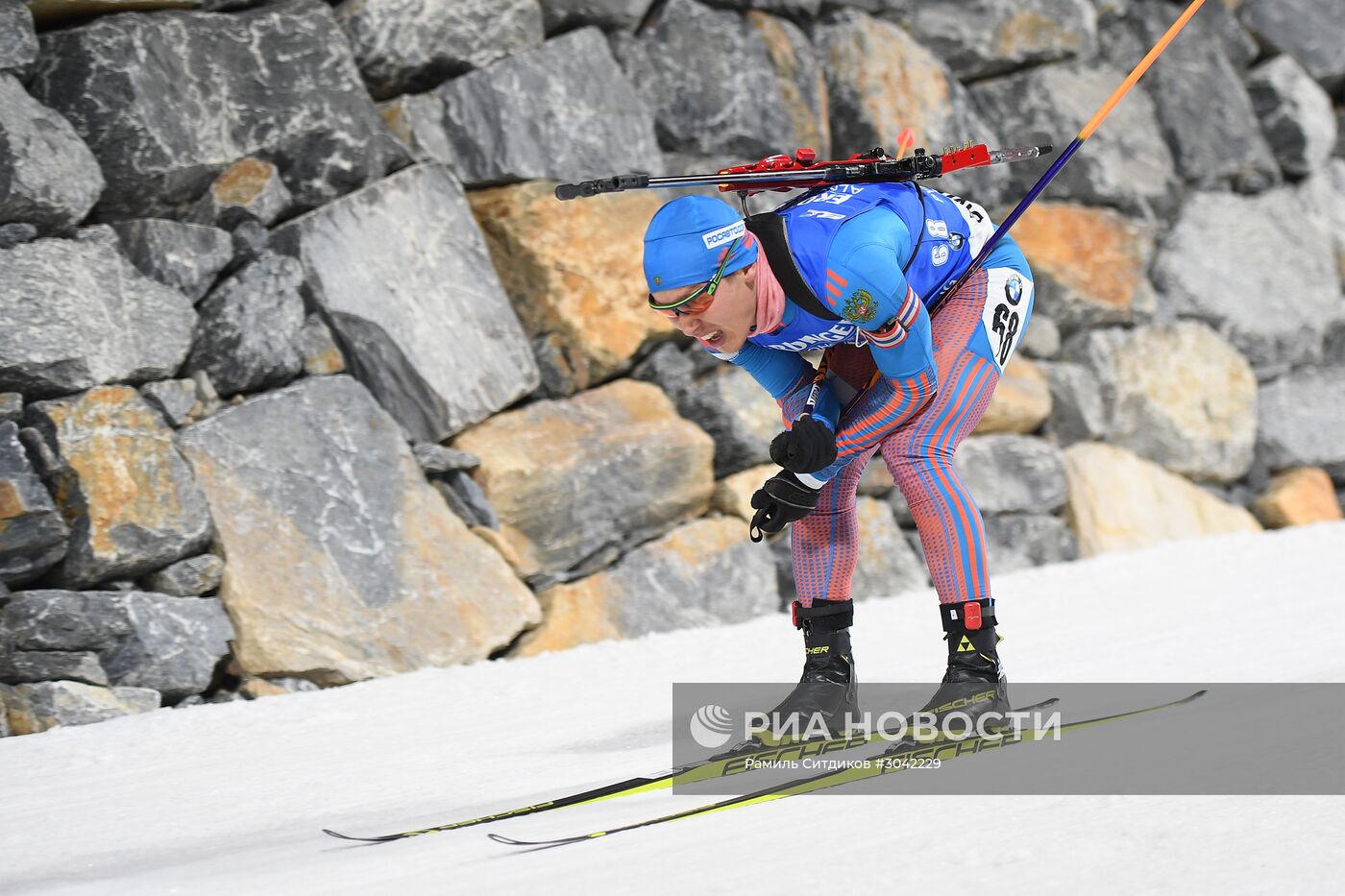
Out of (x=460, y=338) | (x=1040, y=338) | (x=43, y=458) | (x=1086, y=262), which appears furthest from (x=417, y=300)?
(x=1086, y=262)

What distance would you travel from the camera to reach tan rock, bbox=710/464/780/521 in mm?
5238

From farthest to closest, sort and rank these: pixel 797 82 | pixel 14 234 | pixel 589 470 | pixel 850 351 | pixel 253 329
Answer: pixel 797 82, pixel 589 470, pixel 253 329, pixel 14 234, pixel 850 351

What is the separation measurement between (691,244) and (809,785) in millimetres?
999

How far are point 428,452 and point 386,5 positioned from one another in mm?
1698

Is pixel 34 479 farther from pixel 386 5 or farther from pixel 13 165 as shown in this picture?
pixel 386 5

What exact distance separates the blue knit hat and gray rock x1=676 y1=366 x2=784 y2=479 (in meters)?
2.76

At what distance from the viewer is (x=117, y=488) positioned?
12.6 feet

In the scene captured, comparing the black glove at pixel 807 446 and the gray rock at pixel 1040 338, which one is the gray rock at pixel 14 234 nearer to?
the black glove at pixel 807 446

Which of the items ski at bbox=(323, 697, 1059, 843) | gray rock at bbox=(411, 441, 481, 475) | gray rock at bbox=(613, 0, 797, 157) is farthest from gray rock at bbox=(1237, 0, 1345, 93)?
ski at bbox=(323, 697, 1059, 843)

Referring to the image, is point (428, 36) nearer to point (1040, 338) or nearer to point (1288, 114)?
point (1040, 338)

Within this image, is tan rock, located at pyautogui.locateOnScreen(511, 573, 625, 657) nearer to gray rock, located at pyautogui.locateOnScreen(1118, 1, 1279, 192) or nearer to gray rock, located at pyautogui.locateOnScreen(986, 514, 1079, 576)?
gray rock, located at pyautogui.locateOnScreen(986, 514, 1079, 576)

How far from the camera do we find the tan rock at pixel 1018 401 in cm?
614

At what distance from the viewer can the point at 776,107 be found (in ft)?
19.2

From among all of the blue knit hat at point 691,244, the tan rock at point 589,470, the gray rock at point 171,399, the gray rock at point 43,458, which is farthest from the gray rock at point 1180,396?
the gray rock at point 43,458
